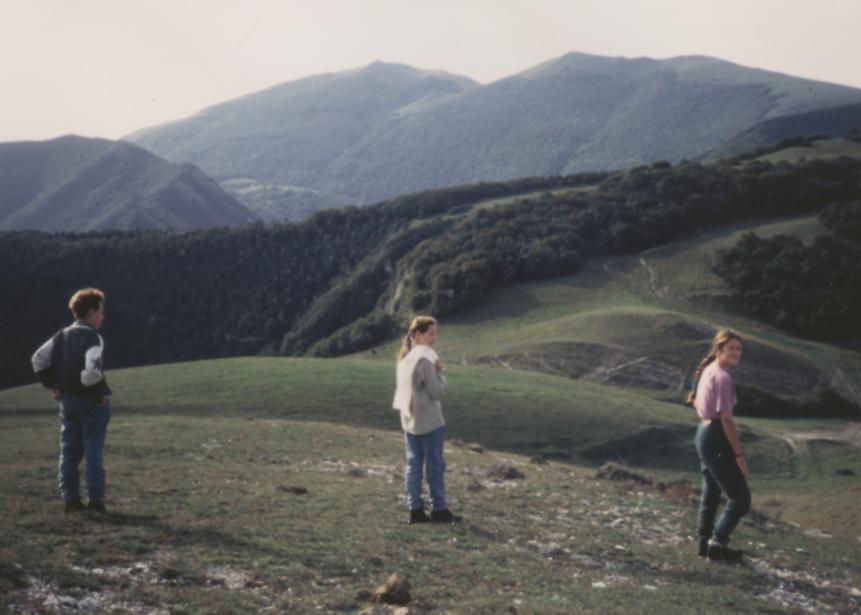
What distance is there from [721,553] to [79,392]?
34.2ft

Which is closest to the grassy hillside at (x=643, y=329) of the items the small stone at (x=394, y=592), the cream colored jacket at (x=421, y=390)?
the cream colored jacket at (x=421, y=390)

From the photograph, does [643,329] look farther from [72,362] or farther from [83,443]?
[72,362]

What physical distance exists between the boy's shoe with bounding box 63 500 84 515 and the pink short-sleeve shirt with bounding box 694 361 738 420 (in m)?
9.57

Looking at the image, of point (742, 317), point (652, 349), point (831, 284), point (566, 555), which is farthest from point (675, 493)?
point (831, 284)

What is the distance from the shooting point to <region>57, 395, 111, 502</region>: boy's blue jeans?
11719mm

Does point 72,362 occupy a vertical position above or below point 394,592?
above

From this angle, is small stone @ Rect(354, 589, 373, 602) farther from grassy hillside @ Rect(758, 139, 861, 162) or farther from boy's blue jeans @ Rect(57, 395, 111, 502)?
grassy hillside @ Rect(758, 139, 861, 162)

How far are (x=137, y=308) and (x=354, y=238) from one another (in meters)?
36.9

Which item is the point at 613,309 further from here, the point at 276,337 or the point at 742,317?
the point at 276,337

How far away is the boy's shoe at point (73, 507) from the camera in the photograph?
38.5 ft

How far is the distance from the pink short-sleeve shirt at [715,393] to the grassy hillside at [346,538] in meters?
2.53

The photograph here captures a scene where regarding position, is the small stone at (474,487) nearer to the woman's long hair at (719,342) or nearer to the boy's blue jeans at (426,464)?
the boy's blue jeans at (426,464)

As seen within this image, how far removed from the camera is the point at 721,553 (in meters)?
12.8

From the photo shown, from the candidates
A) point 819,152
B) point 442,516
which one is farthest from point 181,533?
point 819,152
